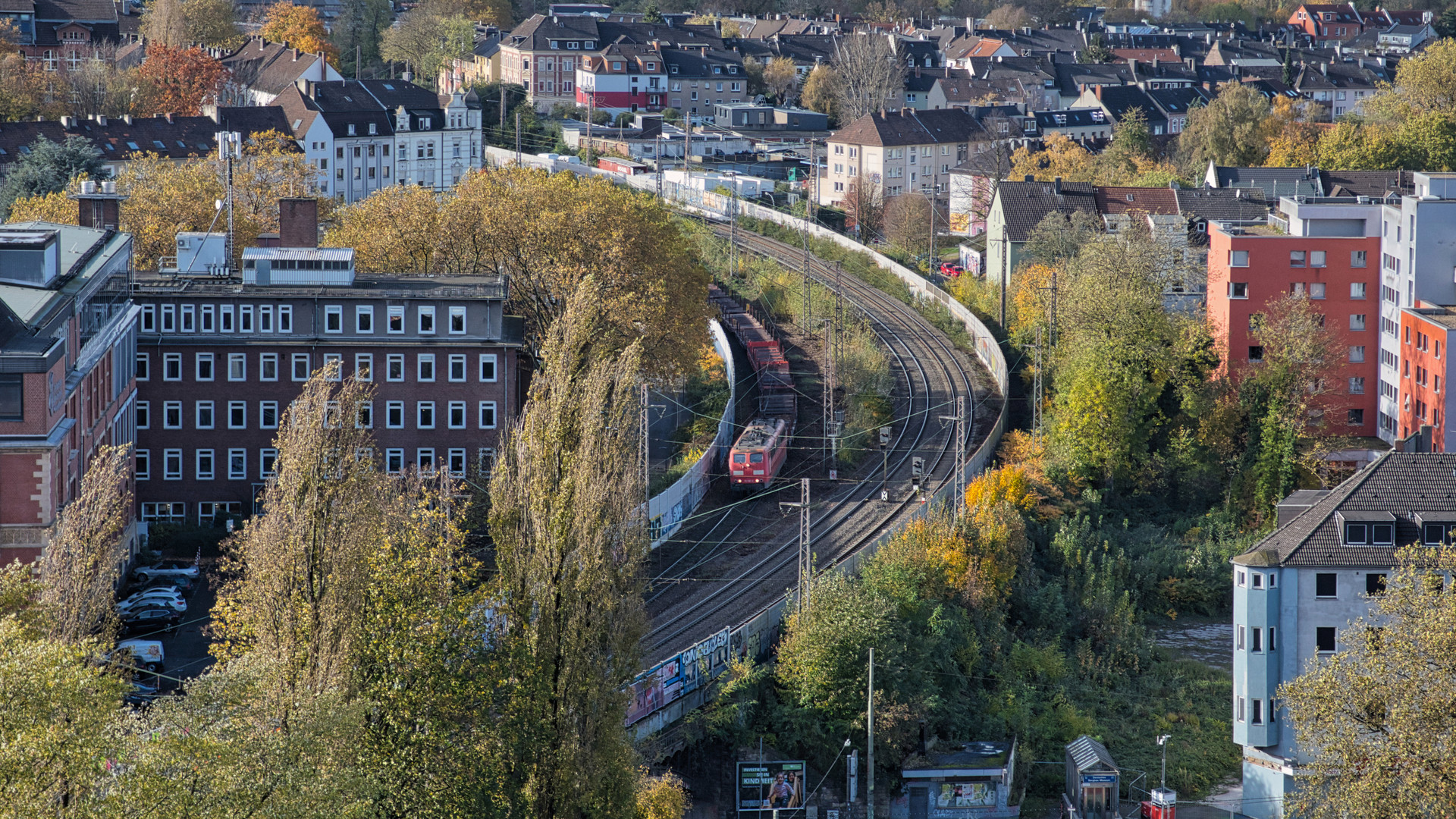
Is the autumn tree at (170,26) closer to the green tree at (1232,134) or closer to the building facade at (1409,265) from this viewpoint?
the green tree at (1232,134)

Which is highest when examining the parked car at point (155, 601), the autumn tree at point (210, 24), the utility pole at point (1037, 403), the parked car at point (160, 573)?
the autumn tree at point (210, 24)

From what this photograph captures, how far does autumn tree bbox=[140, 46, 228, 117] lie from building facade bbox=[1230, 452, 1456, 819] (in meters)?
79.0

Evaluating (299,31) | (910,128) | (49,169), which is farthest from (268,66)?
(910,128)

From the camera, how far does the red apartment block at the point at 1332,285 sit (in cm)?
6338

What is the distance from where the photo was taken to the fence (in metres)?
49.8

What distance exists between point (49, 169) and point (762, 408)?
34.0 m

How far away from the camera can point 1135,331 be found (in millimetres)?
61375

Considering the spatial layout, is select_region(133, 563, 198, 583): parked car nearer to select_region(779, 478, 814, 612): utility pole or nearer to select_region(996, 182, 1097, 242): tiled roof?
select_region(779, 478, 814, 612): utility pole

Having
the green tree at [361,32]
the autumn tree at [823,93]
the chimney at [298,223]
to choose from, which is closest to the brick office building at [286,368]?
the chimney at [298,223]

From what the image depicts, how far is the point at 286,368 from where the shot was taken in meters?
50.8

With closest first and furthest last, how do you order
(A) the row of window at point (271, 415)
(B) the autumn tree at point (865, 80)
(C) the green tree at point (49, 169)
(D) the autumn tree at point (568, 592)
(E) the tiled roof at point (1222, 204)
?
1. (D) the autumn tree at point (568, 592)
2. (A) the row of window at point (271, 415)
3. (C) the green tree at point (49, 169)
4. (E) the tiled roof at point (1222, 204)
5. (B) the autumn tree at point (865, 80)

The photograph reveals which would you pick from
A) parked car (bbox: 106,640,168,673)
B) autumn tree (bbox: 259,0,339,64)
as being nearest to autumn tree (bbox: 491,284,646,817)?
parked car (bbox: 106,640,168,673)

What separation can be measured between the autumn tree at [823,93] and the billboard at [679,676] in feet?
342

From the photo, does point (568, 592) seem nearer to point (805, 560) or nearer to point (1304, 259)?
point (805, 560)
